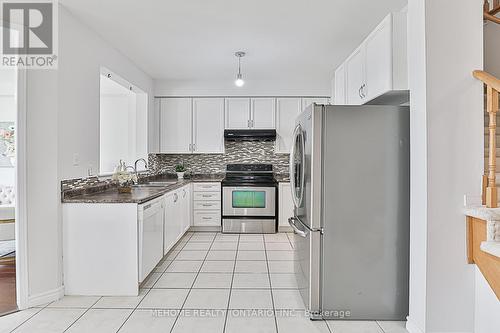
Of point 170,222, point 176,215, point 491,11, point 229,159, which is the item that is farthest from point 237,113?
point 491,11

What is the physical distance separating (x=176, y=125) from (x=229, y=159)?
3.67 feet

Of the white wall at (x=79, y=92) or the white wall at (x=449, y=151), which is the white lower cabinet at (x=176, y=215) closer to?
the white wall at (x=79, y=92)

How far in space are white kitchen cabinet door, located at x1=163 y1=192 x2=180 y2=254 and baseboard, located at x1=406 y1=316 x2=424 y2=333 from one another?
2.52 meters

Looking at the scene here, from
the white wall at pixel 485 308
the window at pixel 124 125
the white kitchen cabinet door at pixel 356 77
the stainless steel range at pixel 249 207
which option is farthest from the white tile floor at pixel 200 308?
the window at pixel 124 125

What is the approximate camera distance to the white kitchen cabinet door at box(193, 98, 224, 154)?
17.7ft

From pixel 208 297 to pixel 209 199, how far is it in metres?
2.53

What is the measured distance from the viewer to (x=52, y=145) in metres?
2.60

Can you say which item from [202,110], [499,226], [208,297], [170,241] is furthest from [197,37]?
[499,226]

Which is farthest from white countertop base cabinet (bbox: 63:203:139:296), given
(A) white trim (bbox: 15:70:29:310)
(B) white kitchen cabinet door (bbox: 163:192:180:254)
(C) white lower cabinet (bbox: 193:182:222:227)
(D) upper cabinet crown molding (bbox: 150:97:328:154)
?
(D) upper cabinet crown molding (bbox: 150:97:328:154)

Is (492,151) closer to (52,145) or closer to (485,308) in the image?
(485,308)

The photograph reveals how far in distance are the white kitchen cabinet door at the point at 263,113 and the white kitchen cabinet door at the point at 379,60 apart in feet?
8.69

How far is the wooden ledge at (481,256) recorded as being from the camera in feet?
Answer: 5.69

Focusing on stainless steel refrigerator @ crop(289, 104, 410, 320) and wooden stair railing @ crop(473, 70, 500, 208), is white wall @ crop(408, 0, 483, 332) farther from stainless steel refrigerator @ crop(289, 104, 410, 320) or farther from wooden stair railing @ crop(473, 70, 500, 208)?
stainless steel refrigerator @ crop(289, 104, 410, 320)

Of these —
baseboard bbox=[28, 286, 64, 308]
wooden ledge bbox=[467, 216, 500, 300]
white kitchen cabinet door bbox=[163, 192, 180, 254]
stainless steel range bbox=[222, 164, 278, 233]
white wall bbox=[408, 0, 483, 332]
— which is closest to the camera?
wooden ledge bbox=[467, 216, 500, 300]
